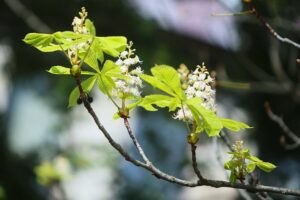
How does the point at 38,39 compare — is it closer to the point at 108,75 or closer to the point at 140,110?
the point at 108,75

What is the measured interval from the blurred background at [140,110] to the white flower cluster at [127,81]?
2160mm

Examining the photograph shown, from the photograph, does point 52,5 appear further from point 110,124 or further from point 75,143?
point 110,124

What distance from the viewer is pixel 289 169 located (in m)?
3.70

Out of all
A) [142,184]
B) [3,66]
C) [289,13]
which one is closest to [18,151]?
[3,66]

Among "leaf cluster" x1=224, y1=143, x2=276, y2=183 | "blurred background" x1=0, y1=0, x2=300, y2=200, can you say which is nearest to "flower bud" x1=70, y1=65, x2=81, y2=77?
"leaf cluster" x1=224, y1=143, x2=276, y2=183

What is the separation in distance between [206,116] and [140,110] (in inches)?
163

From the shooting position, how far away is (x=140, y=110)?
499cm

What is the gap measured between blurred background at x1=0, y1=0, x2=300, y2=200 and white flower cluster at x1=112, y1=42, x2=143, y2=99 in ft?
7.09

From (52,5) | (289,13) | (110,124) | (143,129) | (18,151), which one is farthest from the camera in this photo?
(110,124)

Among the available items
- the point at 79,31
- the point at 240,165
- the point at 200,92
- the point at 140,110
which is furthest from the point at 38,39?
the point at 140,110

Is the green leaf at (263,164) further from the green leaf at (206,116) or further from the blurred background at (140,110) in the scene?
the blurred background at (140,110)

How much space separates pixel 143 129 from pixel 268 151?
66.2 inches

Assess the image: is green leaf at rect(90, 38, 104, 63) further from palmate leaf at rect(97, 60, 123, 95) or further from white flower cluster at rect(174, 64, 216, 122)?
white flower cluster at rect(174, 64, 216, 122)

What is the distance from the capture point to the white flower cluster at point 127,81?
3.06 feet
